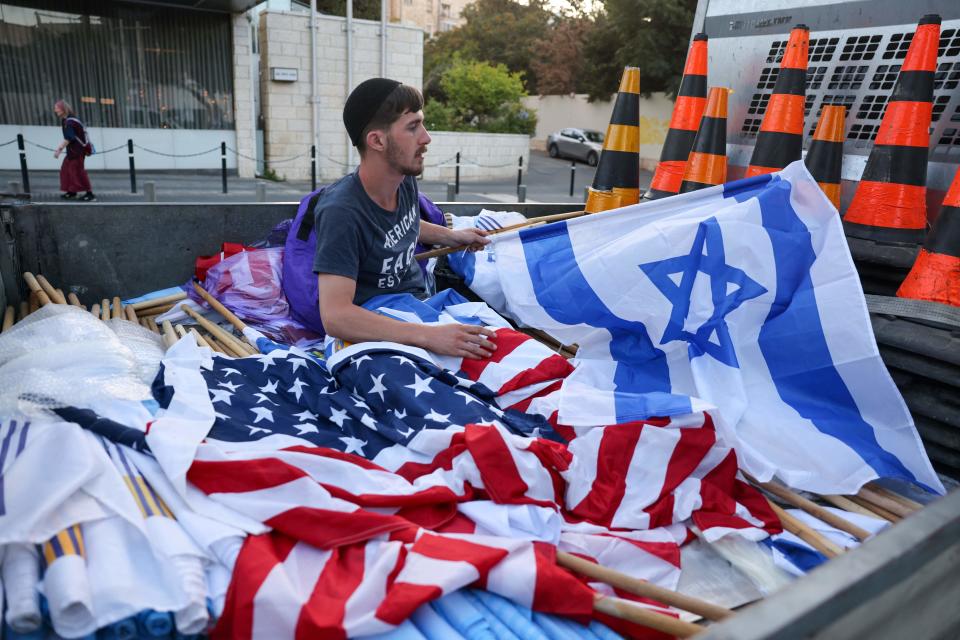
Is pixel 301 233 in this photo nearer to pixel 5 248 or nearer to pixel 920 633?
pixel 5 248

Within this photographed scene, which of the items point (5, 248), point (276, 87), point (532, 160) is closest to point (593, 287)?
point (5, 248)

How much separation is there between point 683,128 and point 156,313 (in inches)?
138

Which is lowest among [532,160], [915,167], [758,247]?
[532,160]

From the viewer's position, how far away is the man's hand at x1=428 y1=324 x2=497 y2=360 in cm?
273

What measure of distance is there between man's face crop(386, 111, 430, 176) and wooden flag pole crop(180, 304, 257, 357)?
106 cm

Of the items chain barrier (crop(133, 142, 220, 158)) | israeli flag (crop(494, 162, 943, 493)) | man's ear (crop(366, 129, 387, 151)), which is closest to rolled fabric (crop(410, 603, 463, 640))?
israeli flag (crop(494, 162, 943, 493))

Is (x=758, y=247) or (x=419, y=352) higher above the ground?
(x=758, y=247)

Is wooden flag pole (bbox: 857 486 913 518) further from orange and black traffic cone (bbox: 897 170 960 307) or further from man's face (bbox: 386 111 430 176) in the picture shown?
man's face (bbox: 386 111 430 176)

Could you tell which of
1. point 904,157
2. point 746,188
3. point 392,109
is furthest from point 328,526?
point 904,157

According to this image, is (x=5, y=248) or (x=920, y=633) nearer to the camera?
(x=920, y=633)

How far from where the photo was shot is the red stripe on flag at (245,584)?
1417 mm

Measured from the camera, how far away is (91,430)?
1.88 metres

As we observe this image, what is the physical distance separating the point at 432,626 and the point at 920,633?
3.24 feet

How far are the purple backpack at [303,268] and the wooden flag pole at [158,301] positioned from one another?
0.72 metres
